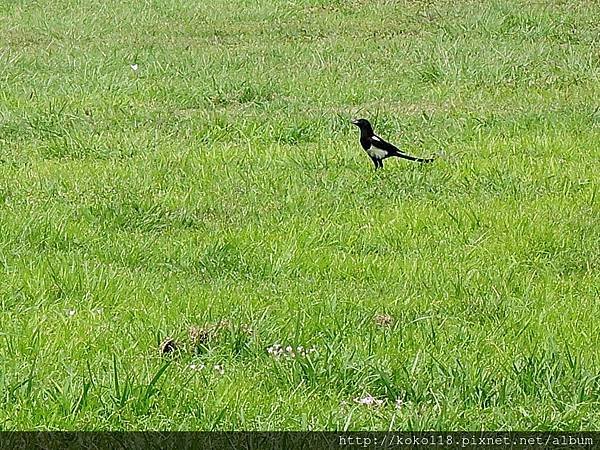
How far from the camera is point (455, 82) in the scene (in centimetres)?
1032

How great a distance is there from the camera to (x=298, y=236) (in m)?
6.02

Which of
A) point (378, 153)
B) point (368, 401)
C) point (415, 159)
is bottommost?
point (415, 159)

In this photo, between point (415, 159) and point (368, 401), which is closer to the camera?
point (368, 401)

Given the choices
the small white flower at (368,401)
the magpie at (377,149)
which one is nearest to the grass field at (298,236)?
the small white flower at (368,401)

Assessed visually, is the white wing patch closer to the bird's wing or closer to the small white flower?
the bird's wing

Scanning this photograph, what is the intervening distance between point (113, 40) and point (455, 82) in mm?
4457

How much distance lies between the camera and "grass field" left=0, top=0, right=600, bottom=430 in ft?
12.9

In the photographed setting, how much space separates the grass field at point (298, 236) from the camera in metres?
3.93

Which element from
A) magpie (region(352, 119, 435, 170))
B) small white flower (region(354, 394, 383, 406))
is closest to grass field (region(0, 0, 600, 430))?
small white flower (region(354, 394, 383, 406))

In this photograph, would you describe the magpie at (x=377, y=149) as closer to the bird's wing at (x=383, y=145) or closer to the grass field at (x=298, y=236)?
the bird's wing at (x=383, y=145)

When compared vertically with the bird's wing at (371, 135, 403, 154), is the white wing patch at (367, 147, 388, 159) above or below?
below

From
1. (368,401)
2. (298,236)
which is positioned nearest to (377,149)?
(298,236)

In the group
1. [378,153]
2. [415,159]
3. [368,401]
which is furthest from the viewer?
[415,159]

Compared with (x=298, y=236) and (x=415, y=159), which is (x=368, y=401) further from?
(x=415, y=159)
